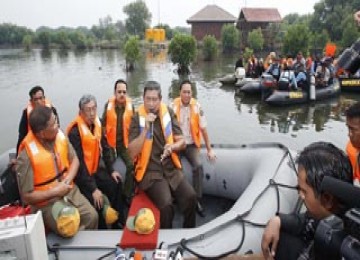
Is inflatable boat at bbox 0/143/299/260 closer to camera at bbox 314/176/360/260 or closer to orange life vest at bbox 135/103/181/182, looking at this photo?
orange life vest at bbox 135/103/181/182

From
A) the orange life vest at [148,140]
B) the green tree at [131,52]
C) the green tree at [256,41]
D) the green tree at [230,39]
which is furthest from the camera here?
the green tree at [230,39]

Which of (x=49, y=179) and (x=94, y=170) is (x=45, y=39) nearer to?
(x=94, y=170)

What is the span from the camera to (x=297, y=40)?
22547 mm

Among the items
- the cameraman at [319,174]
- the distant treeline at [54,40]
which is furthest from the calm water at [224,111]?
the distant treeline at [54,40]

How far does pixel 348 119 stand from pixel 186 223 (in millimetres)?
1451

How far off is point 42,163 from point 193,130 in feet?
5.19

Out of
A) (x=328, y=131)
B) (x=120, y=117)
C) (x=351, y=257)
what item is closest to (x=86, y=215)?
(x=120, y=117)

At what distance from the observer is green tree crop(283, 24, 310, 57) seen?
73.7 feet

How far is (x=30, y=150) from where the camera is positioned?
2.32m

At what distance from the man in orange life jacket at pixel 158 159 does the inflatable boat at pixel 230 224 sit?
294mm

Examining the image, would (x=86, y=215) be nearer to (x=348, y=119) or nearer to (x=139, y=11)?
(x=348, y=119)

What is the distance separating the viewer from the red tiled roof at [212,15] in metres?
39.3

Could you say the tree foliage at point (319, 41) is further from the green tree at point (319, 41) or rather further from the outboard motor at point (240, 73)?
the outboard motor at point (240, 73)

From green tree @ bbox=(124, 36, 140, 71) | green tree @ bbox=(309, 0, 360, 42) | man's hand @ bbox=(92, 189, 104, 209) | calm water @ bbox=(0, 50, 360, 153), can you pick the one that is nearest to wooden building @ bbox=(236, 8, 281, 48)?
green tree @ bbox=(309, 0, 360, 42)
